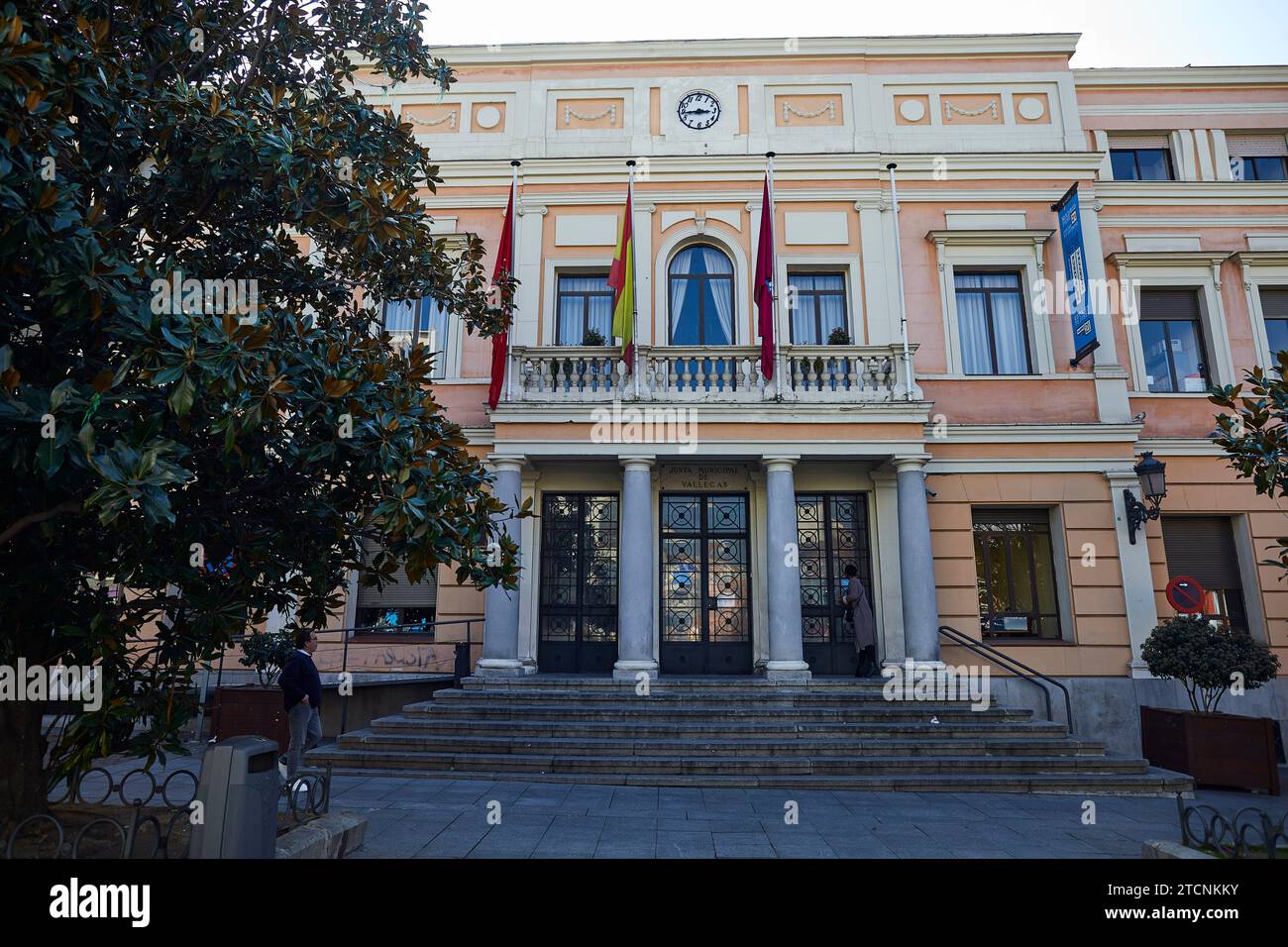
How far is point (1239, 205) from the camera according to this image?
48.9 feet

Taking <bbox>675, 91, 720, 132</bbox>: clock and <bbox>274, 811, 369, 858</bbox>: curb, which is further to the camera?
<bbox>675, 91, 720, 132</bbox>: clock

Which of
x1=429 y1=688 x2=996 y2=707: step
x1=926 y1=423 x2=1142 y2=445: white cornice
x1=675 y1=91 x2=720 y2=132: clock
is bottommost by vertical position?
x1=429 y1=688 x2=996 y2=707: step

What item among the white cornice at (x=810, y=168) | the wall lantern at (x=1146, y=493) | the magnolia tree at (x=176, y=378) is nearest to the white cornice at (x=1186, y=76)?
the white cornice at (x=810, y=168)

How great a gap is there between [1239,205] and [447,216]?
50.6 ft

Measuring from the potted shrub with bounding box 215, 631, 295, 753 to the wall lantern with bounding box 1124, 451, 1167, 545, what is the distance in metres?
13.4

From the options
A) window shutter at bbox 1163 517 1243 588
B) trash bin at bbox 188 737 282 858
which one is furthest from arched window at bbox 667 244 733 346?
trash bin at bbox 188 737 282 858

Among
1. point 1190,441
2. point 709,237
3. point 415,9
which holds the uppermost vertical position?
point 709,237

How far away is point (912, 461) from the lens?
1243 cm

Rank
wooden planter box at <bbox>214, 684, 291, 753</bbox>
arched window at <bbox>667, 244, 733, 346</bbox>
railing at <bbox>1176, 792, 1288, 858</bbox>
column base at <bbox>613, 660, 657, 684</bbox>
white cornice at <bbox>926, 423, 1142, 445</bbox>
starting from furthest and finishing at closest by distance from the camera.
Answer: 1. arched window at <bbox>667, 244, 733, 346</bbox>
2. white cornice at <bbox>926, 423, 1142, 445</bbox>
3. column base at <bbox>613, 660, 657, 684</bbox>
4. wooden planter box at <bbox>214, 684, 291, 753</bbox>
5. railing at <bbox>1176, 792, 1288, 858</bbox>

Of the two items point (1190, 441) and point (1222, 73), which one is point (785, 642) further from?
point (1222, 73)

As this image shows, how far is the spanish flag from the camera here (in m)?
12.7

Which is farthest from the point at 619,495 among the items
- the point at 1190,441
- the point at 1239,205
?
the point at 1239,205

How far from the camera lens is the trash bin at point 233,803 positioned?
4289 millimetres

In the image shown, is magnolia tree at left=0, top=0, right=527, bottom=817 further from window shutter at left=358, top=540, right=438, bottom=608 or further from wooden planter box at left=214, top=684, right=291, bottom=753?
window shutter at left=358, top=540, right=438, bottom=608
